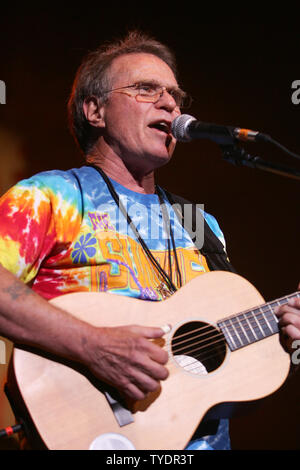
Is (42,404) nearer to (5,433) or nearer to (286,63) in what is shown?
(5,433)

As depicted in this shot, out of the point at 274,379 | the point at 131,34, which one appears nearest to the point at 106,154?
the point at 131,34

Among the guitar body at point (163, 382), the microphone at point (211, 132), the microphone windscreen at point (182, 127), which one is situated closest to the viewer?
the guitar body at point (163, 382)

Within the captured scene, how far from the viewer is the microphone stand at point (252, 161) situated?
1.47 m

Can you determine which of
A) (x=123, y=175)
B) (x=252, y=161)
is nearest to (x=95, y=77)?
(x=123, y=175)

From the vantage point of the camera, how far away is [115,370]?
1.40 meters

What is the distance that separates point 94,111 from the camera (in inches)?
94.3

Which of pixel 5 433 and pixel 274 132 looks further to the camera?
pixel 274 132

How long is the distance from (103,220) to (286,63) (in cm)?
221

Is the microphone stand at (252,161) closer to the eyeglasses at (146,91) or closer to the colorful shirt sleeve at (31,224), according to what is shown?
the colorful shirt sleeve at (31,224)

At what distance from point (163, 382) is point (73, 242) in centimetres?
62

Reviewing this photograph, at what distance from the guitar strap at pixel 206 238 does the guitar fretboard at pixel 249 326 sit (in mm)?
424
